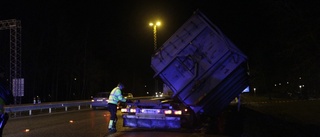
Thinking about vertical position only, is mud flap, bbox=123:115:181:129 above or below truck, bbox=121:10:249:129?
below

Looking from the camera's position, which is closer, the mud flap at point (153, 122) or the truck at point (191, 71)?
the truck at point (191, 71)

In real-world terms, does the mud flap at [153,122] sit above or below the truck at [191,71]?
below

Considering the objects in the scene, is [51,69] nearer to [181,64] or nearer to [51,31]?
[51,31]

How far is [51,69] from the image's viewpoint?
50.5m

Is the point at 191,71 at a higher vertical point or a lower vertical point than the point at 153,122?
higher

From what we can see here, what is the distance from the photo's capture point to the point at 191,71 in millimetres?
11695

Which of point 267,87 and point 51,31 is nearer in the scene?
point 51,31

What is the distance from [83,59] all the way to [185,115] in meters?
42.3

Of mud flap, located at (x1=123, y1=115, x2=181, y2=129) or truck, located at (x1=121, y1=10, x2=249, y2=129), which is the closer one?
truck, located at (x1=121, y1=10, x2=249, y2=129)

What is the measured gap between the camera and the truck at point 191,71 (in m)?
11.4

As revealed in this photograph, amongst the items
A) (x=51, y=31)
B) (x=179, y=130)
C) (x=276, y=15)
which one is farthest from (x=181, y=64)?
(x=51, y=31)

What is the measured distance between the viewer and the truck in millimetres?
11445

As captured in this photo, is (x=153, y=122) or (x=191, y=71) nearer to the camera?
(x=191, y=71)

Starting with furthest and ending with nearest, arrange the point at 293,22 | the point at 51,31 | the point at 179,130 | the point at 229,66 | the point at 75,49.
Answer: the point at 75,49, the point at 51,31, the point at 293,22, the point at 179,130, the point at 229,66
